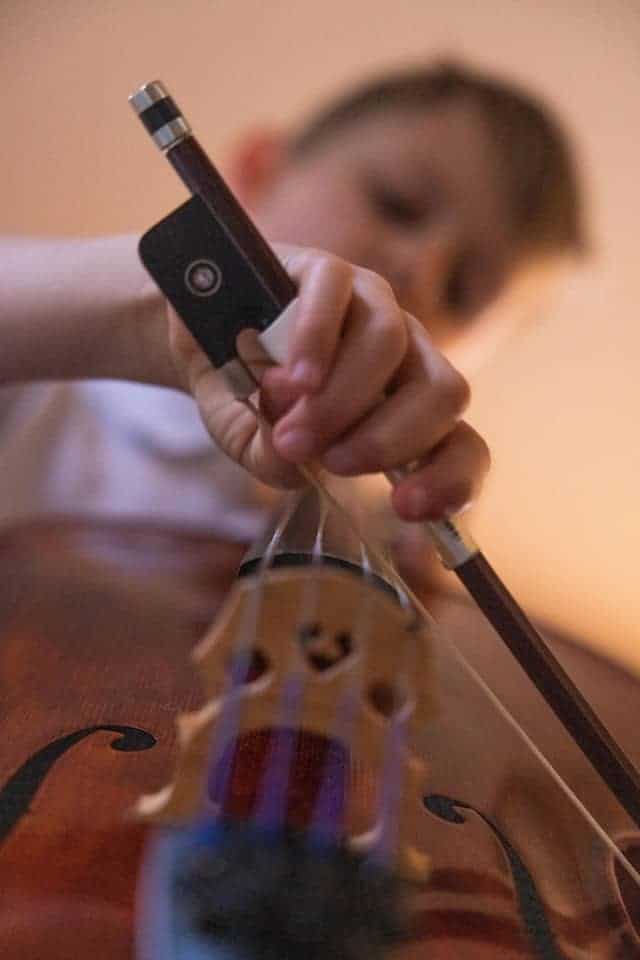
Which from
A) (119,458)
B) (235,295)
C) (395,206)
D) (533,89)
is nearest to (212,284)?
(235,295)

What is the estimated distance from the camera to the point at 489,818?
0.30 metres

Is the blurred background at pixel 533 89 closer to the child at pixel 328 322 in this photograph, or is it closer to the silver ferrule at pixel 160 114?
the child at pixel 328 322

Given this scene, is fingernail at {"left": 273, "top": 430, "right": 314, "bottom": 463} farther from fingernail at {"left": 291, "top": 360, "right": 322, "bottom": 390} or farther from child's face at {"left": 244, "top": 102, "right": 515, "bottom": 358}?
child's face at {"left": 244, "top": 102, "right": 515, "bottom": 358}

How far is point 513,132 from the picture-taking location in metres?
0.71

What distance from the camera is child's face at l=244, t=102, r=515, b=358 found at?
2.09 feet

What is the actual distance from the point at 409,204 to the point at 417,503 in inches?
17.9

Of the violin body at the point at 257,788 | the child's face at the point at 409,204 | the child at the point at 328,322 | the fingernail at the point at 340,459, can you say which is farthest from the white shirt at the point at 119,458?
the fingernail at the point at 340,459

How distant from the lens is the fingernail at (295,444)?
0.24 metres

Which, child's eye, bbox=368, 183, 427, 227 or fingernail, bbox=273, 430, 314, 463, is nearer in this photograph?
fingernail, bbox=273, 430, 314, 463

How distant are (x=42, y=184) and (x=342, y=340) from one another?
764mm

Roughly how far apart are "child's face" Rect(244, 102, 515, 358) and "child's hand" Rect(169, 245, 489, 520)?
1.20 ft

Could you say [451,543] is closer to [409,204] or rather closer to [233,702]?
[233,702]

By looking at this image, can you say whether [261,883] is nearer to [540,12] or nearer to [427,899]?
[427,899]

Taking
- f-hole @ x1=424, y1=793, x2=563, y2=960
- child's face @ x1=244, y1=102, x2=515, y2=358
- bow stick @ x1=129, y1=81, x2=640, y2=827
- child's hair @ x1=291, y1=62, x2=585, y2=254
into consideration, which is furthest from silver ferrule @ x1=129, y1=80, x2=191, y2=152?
child's hair @ x1=291, y1=62, x2=585, y2=254
